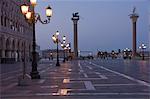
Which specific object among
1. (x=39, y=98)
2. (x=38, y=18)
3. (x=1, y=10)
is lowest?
(x=39, y=98)

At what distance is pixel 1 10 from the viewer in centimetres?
8031

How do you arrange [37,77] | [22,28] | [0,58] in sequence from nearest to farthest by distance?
[37,77]
[0,58]
[22,28]

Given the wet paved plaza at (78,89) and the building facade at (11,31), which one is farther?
the building facade at (11,31)

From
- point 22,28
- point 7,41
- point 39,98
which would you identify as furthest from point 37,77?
point 22,28

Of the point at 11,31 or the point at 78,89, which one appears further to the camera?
the point at 11,31

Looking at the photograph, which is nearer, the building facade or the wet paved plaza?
the wet paved plaza

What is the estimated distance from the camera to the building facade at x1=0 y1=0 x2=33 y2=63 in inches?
3189

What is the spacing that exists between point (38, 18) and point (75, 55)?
11473 centimetres

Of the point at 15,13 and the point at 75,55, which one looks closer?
the point at 15,13

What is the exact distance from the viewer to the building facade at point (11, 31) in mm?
81000

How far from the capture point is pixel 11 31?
89.7 metres

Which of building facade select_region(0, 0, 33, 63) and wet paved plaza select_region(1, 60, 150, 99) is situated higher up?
building facade select_region(0, 0, 33, 63)

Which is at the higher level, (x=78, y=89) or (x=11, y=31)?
(x=11, y=31)

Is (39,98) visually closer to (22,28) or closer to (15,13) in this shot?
(15,13)
